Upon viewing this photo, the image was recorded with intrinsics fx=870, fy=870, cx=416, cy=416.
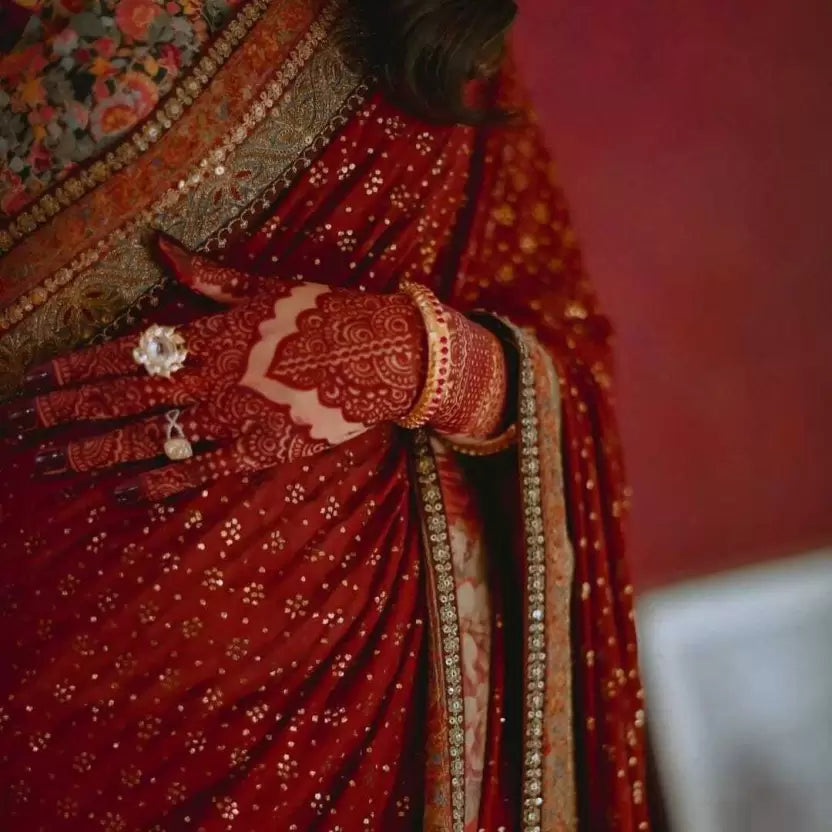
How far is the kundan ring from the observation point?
0.58 metres

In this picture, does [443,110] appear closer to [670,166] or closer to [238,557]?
[238,557]

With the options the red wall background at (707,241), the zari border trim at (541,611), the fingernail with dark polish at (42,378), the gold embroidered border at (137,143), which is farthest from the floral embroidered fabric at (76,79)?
the red wall background at (707,241)

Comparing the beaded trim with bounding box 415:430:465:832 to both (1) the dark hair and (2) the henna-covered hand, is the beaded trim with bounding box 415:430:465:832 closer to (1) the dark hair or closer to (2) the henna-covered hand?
(2) the henna-covered hand

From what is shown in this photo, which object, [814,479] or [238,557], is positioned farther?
[814,479]

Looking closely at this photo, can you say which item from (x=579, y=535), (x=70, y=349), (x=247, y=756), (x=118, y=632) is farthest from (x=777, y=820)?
(x=70, y=349)

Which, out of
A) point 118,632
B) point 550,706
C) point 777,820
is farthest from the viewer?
point 777,820

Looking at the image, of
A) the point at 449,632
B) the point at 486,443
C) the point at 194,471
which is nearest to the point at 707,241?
the point at 486,443

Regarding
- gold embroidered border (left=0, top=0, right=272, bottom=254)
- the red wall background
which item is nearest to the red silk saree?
gold embroidered border (left=0, top=0, right=272, bottom=254)

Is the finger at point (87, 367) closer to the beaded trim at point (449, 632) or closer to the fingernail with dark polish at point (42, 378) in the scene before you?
the fingernail with dark polish at point (42, 378)

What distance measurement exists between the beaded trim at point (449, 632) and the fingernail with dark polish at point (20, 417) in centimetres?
30

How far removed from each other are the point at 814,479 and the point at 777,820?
0.41 m

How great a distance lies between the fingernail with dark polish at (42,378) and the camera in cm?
59

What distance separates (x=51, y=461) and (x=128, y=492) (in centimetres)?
6

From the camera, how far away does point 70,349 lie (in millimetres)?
636
